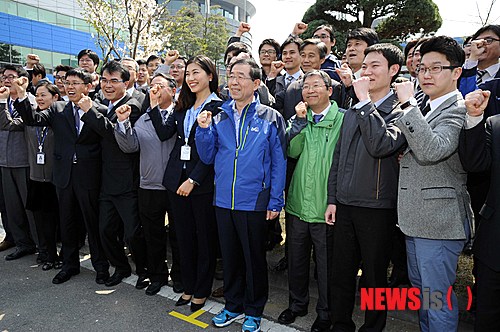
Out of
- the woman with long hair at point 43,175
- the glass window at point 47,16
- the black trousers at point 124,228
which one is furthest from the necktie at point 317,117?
the glass window at point 47,16

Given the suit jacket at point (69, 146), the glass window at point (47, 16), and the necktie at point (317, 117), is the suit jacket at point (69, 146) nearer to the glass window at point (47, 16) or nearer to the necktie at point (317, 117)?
the necktie at point (317, 117)

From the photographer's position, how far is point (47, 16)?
36.2 meters

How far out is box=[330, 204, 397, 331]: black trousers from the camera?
281 cm

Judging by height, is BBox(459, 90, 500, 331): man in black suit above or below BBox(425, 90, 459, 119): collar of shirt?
below

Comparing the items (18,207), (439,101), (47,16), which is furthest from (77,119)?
(47,16)

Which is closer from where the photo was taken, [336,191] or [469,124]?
[469,124]

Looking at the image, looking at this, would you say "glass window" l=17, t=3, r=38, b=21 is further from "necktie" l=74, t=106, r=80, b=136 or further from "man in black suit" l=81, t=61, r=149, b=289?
"man in black suit" l=81, t=61, r=149, b=289

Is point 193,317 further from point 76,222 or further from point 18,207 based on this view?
point 18,207

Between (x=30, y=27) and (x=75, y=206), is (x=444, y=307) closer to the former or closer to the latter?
(x=75, y=206)

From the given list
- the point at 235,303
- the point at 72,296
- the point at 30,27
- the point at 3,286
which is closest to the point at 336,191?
the point at 235,303

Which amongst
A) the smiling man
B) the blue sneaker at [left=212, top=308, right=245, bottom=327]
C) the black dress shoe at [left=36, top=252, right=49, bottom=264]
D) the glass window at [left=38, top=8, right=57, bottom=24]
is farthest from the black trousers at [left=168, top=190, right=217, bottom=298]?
the glass window at [left=38, top=8, right=57, bottom=24]

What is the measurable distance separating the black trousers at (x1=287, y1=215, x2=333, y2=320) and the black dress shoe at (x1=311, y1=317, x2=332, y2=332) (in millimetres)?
31

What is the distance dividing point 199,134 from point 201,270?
134 cm

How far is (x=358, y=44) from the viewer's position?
404cm
